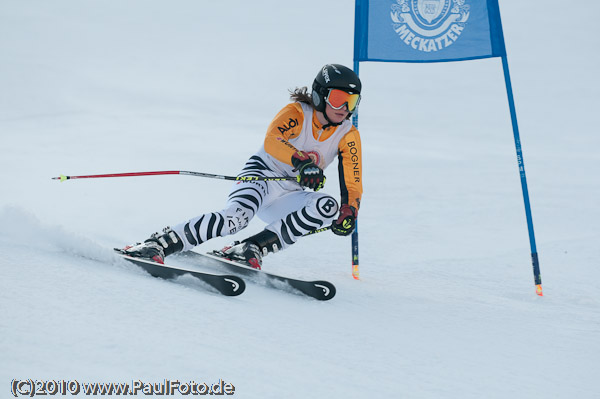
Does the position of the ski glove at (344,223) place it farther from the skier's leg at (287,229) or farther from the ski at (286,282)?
the ski at (286,282)

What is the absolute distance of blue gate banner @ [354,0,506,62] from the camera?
3.94m

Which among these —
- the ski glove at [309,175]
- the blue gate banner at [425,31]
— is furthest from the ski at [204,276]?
the blue gate banner at [425,31]

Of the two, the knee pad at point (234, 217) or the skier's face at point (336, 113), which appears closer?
the knee pad at point (234, 217)

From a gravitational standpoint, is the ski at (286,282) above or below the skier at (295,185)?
below

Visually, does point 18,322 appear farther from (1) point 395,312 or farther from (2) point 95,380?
(1) point 395,312

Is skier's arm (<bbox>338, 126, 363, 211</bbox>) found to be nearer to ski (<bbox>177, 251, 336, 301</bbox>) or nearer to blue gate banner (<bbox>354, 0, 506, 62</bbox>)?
ski (<bbox>177, 251, 336, 301</bbox>)

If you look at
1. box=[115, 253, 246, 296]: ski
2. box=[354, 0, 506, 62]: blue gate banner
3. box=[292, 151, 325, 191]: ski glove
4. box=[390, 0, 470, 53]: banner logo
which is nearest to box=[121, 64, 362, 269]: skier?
box=[292, 151, 325, 191]: ski glove

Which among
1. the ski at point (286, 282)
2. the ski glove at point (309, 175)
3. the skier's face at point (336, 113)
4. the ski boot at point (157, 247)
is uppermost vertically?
the skier's face at point (336, 113)

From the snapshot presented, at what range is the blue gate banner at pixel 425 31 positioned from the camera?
3.94 metres

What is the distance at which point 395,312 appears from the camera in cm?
295

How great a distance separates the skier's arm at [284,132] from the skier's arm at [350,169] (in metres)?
0.27

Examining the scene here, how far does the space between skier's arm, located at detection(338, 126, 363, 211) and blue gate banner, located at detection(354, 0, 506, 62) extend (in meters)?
0.79

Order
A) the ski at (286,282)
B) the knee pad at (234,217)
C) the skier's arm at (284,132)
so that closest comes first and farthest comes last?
the ski at (286,282), the knee pad at (234,217), the skier's arm at (284,132)

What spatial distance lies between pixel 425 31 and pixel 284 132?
1248mm
